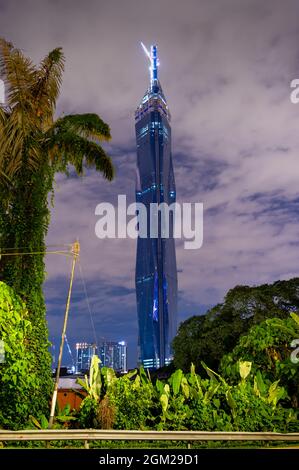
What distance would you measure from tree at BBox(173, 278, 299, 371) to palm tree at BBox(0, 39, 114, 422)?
2668cm

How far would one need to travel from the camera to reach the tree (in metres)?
41.9

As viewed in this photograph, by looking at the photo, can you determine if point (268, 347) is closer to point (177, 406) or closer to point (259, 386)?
point (259, 386)

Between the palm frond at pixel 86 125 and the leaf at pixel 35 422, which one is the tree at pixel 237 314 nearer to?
the palm frond at pixel 86 125

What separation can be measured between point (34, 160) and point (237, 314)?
2874 cm

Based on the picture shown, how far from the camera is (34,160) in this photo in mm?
17625

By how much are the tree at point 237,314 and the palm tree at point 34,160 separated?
2668 cm

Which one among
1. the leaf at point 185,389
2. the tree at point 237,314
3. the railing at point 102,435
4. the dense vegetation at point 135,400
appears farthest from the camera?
the tree at point 237,314

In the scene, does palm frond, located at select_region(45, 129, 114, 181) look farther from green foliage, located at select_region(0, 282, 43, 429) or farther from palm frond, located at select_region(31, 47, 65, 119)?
green foliage, located at select_region(0, 282, 43, 429)

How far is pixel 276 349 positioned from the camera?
2041cm

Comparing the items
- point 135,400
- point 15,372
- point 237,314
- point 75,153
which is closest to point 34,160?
point 75,153

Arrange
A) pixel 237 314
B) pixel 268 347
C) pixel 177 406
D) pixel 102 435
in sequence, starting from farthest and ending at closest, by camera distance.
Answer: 1. pixel 237 314
2. pixel 268 347
3. pixel 177 406
4. pixel 102 435

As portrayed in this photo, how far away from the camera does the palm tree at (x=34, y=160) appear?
16.6 meters

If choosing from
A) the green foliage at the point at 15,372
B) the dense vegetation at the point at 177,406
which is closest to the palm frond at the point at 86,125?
the green foliage at the point at 15,372
